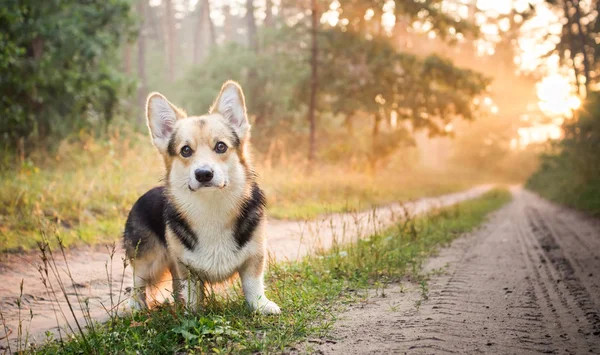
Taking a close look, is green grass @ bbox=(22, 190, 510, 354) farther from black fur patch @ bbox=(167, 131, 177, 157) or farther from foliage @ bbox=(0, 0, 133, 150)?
foliage @ bbox=(0, 0, 133, 150)

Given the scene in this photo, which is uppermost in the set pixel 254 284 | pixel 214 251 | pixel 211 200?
pixel 211 200

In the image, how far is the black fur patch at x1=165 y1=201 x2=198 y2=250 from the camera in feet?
12.2

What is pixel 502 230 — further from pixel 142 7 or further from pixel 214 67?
pixel 142 7

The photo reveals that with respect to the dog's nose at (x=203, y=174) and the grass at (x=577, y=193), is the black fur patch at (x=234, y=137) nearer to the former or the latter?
the dog's nose at (x=203, y=174)

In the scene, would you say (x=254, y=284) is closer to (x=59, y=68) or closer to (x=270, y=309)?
(x=270, y=309)

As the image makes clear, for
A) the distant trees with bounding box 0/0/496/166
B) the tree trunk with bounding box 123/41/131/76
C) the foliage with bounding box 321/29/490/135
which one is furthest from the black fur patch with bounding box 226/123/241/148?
the tree trunk with bounding box 123/41/131/76

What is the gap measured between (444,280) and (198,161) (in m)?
2.94

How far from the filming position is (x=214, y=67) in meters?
24.2

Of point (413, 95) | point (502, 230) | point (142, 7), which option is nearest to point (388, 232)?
point (502, 230)

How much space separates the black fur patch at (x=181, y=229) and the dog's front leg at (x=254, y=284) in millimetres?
479

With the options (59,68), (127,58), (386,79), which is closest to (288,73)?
(386,79)

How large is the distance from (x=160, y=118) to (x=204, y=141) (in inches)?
22.4

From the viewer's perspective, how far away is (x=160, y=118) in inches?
156

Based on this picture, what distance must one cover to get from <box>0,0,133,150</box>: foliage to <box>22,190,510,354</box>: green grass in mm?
8961
